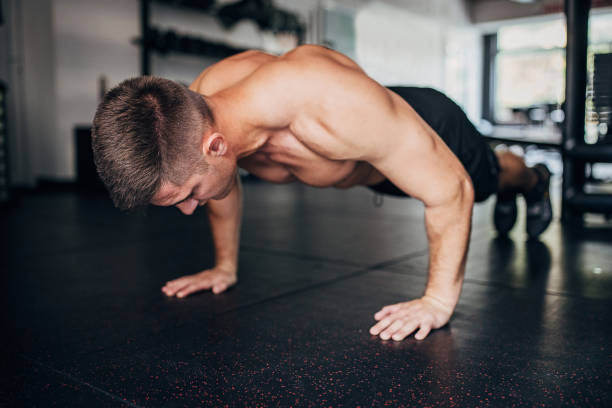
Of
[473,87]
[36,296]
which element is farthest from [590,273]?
[473,87]

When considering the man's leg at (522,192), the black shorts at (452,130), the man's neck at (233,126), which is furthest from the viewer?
the man's leg at (522,192)

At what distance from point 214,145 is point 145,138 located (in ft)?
0.43

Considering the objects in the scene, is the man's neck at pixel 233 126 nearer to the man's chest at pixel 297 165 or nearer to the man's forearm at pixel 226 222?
the man's chest at pixel 297 165

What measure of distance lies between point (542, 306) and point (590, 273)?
434mm

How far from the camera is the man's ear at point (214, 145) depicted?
37.0 inches

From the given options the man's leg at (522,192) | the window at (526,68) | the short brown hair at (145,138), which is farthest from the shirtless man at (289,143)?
the window at (526,68)

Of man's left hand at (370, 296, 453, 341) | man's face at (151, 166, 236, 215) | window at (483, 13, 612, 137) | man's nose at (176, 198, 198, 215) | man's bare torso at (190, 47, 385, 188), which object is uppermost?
window at (483, 13, 612, 137)

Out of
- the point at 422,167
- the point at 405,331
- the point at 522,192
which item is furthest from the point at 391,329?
the point at 522,192

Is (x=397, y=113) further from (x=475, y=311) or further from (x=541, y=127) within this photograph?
(x=541, y=127)

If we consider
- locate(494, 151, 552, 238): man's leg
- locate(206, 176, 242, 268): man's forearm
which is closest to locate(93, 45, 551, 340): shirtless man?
locate(206, 176, 242, 268): man's forearm

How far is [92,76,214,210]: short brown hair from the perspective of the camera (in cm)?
86

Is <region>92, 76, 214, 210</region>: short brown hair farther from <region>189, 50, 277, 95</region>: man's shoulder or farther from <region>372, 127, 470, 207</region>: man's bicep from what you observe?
<region>372, 127, 470, 207</region>: man's bicep

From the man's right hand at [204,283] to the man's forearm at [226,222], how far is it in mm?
31

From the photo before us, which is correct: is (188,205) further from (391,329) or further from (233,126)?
(391,329)
